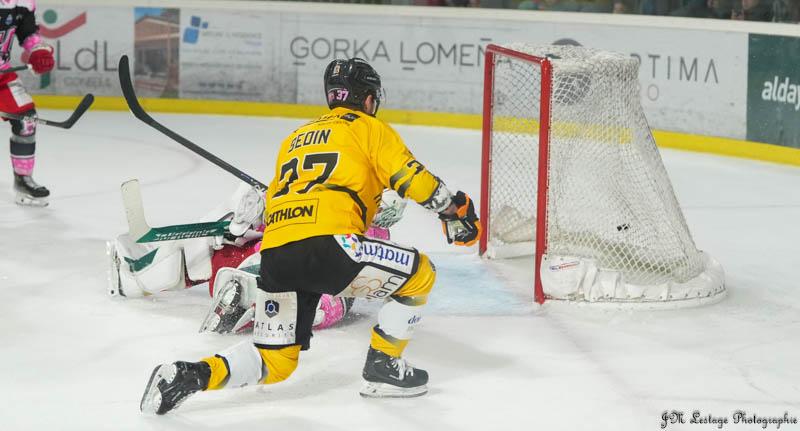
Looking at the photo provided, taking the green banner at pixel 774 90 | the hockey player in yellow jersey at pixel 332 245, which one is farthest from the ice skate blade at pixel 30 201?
the green banner at pixel 774 90

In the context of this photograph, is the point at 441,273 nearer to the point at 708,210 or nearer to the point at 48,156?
the point at 708,210

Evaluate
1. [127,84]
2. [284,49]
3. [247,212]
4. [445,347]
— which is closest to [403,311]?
[445,347]

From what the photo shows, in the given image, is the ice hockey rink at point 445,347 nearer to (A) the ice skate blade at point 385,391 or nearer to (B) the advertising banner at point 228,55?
(A) the ice skate blade at point 385,391

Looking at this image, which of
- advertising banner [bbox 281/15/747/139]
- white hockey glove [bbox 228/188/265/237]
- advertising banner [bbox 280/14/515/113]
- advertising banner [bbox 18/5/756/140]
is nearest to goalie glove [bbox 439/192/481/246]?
white hockey glove [bbox 228/188/265/237]

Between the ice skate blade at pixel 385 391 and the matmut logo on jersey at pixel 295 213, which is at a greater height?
the matmut logo on jersey at pixel 295 213

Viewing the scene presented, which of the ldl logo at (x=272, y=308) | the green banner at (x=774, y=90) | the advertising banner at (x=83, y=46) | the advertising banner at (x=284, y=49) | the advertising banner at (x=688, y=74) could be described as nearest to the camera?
the ldl logo at (x=272, y=308)

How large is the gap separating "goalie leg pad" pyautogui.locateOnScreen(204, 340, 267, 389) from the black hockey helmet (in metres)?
0.74

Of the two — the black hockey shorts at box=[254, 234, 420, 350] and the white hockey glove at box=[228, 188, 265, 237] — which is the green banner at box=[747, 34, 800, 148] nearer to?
the white hockey glove at box=[228, 188, 265, 237]

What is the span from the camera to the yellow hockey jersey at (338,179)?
337 centimetres

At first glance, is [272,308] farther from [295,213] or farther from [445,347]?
[445,347]

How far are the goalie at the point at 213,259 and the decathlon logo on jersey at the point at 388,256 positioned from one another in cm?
82

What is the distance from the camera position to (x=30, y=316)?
4.41 metres

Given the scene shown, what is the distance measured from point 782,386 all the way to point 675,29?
5054 millimetres

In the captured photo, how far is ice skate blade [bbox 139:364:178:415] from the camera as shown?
329cm
